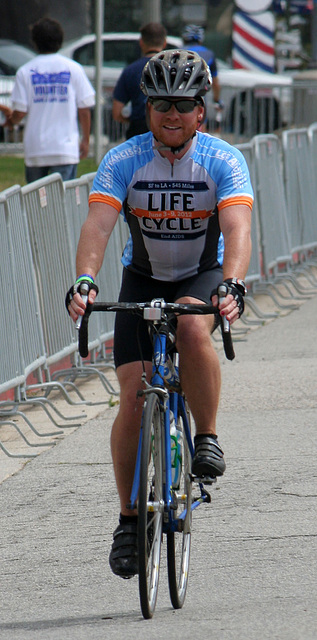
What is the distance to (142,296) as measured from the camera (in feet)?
16.4

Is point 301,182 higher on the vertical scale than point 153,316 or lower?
lower

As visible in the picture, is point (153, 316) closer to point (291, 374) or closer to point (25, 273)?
point (25, 273)

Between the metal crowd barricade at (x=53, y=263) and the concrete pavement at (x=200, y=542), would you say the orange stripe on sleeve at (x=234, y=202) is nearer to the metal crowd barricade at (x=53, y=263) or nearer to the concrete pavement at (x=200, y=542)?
the concrete pavement at (x=200, y=542)

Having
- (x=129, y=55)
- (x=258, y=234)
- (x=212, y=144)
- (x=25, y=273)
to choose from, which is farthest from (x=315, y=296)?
(x=129, y=55)

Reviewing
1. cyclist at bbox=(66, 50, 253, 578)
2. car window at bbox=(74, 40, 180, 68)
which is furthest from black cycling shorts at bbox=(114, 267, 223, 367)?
car window at bbox=(74, 40, 180, 68)

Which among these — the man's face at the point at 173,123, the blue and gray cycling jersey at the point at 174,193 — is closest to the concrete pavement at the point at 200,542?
the blue and gray cycling jersey at the point at 174,193

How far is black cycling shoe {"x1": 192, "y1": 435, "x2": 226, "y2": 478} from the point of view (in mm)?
4723

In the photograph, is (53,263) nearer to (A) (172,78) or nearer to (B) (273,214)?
(A) (172,78)

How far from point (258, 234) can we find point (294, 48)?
894 inches

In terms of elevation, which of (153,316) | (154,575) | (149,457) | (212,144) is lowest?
(154,575)

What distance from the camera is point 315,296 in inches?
488

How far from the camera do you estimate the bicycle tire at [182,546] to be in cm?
455

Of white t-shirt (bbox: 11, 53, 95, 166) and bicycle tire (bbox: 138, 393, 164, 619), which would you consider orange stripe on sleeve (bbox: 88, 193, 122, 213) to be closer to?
bicycle tire (bbox: 138, 393, 164, 619)

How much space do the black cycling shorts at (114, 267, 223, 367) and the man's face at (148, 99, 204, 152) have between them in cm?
54
